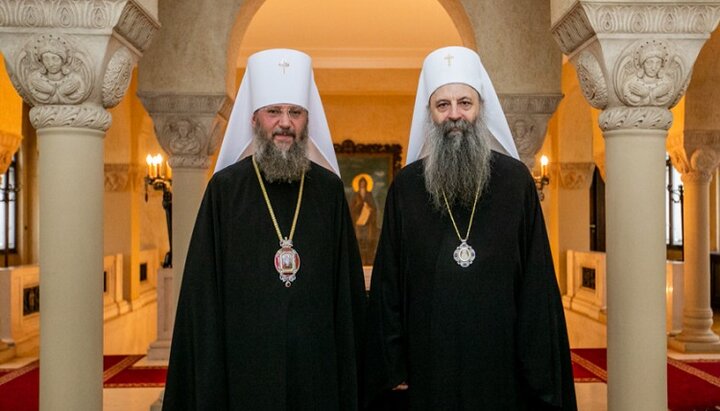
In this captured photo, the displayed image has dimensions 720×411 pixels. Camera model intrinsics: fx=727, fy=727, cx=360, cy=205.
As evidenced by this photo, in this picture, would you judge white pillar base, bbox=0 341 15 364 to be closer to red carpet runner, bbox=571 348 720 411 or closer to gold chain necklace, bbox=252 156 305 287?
red carpet runner, bbox=571 348 720 411

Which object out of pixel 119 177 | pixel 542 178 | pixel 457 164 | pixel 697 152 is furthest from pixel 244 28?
pixel 119 177

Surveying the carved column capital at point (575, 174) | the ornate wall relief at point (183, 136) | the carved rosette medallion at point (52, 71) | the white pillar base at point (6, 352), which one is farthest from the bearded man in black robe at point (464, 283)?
the carved column capital at point (575, 174)

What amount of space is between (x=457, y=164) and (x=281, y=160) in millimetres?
735

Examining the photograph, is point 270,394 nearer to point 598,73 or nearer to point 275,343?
point 275,343

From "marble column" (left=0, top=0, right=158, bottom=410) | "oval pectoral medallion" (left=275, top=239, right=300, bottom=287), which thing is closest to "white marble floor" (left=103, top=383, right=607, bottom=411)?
"marble column" (left=0, top=0, right=158, bottom=410)

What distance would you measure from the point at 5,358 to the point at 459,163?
7.39m

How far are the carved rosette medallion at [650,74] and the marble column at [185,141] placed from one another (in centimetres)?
304

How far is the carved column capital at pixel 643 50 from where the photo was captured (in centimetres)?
404

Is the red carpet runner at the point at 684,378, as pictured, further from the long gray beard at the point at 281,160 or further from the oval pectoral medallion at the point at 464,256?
the long gray beard at the point at 281,160

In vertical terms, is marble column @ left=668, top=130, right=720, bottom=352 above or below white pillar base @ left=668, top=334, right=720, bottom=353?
above

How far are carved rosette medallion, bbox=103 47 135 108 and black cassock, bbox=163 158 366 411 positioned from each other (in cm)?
140

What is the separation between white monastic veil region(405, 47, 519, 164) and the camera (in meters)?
3.14

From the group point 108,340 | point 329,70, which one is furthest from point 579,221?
point 108,340

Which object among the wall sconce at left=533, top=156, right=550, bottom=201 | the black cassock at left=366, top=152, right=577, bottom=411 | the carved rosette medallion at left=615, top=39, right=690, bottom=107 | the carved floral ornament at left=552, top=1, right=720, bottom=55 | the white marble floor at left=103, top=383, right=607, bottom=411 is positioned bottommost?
the white marble floor at left=103, top=383, right=607, bottom=411
